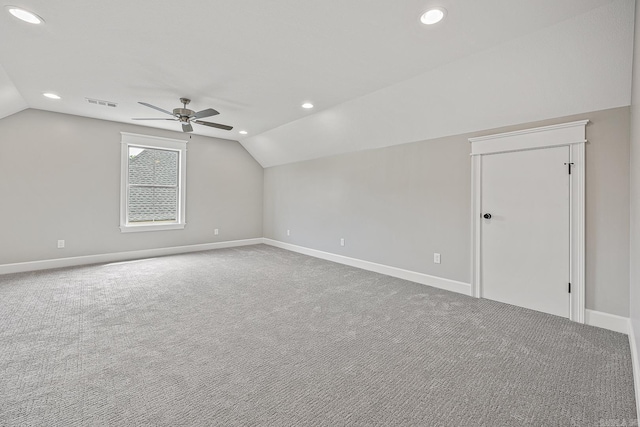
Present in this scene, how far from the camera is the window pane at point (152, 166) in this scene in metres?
5.45

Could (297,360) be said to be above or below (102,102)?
below

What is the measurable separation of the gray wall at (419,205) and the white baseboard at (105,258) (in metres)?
1.44

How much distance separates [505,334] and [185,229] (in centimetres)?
587

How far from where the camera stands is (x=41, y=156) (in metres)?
4.54

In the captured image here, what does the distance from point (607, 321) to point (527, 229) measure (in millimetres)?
1045

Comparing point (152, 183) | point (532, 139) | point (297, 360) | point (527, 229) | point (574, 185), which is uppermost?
point (532, 139)

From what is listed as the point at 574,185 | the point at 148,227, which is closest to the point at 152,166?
the point at 148,227

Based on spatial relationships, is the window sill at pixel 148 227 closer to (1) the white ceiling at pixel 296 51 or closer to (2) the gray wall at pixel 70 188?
(2) the gray wall at pixel 70 188

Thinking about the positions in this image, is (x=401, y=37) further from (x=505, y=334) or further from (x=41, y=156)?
(x=41, y=156)

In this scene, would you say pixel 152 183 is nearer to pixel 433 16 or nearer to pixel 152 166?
pixel 152 166

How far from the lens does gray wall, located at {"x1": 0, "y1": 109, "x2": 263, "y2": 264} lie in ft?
14.3

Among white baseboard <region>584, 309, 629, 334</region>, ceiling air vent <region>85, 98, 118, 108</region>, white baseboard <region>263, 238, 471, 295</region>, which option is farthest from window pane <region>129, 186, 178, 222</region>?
white baseboard <region>584, 309, 629, 334</region>

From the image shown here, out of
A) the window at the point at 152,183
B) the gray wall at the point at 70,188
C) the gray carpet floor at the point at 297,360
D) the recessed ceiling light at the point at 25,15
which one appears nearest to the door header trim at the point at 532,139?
the gray carpet floor at the point at 297,360

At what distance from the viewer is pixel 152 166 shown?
568 centimetres
